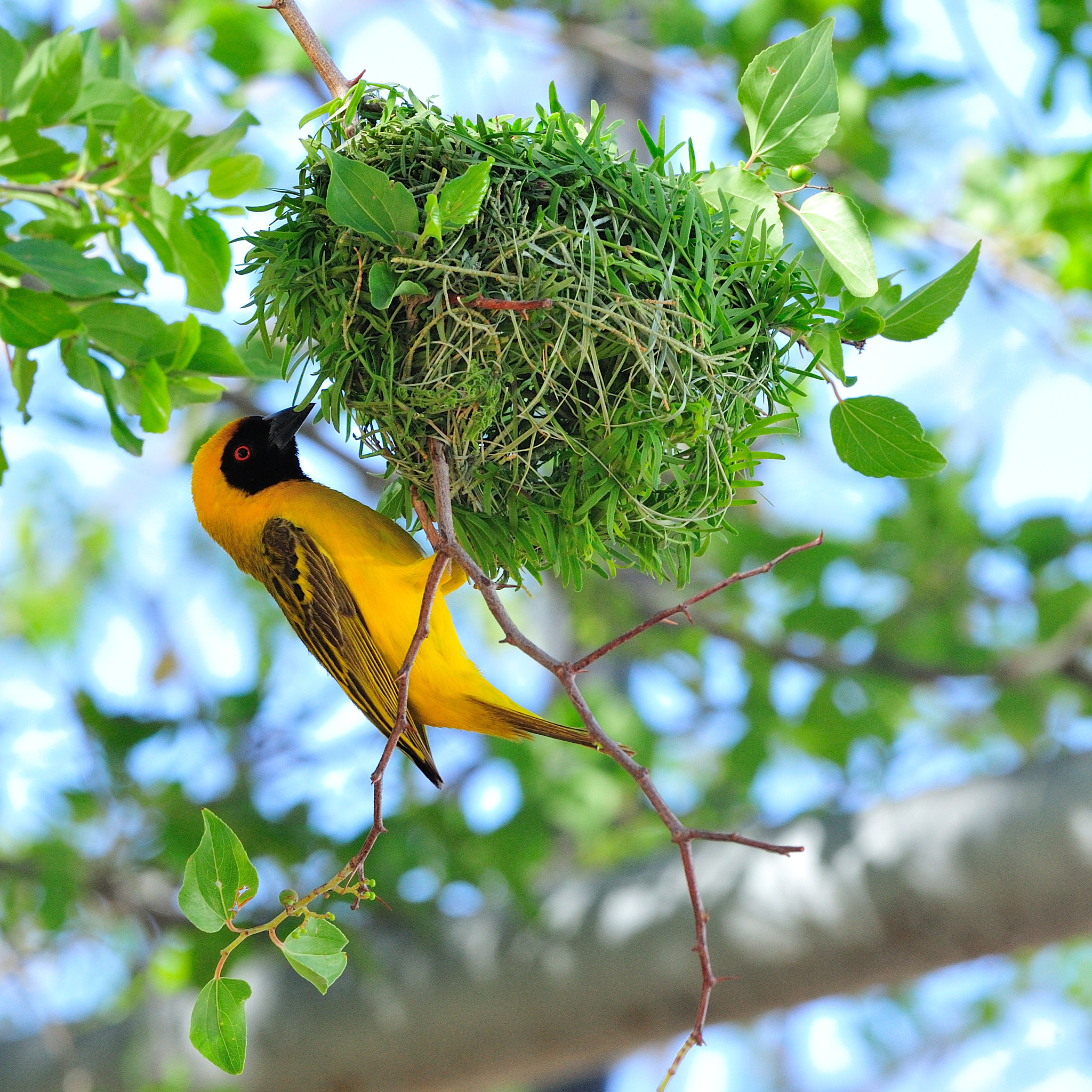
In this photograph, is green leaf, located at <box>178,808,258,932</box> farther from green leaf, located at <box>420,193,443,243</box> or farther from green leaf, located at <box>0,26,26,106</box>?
green leaf, located at <box>0,26,26,106</box>

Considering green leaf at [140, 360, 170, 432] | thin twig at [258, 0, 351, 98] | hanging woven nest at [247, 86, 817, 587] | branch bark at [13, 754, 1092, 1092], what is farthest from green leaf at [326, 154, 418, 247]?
branch bark at [13, 754, 1092, 1092]

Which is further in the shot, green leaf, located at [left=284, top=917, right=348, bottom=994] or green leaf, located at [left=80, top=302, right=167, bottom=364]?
green leaf, located at [left=80, top=302, right=167, bottom=364]

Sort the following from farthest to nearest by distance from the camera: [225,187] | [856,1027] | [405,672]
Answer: [856,1027], [225,187], [405,672]

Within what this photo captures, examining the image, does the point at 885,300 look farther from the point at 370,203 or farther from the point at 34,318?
the point at 34,318

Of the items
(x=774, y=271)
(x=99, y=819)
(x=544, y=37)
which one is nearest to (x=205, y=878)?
(x=774, y=271)

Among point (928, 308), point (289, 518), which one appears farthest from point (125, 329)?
point (928, 308)

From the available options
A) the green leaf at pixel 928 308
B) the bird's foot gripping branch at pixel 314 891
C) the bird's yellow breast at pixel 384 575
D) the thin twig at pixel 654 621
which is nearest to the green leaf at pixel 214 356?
the bird's yellow breast at pixel 384 575

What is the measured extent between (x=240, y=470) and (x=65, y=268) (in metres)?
0.95

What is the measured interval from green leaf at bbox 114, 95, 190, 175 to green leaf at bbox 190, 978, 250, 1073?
130 centimetres

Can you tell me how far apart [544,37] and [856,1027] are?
8972 millimetres

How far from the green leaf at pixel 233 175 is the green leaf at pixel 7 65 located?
15.2 inches

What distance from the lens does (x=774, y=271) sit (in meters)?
1.77

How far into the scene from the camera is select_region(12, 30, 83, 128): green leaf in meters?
1.92

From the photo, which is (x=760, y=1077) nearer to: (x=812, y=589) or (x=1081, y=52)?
(x=812, y=589)
